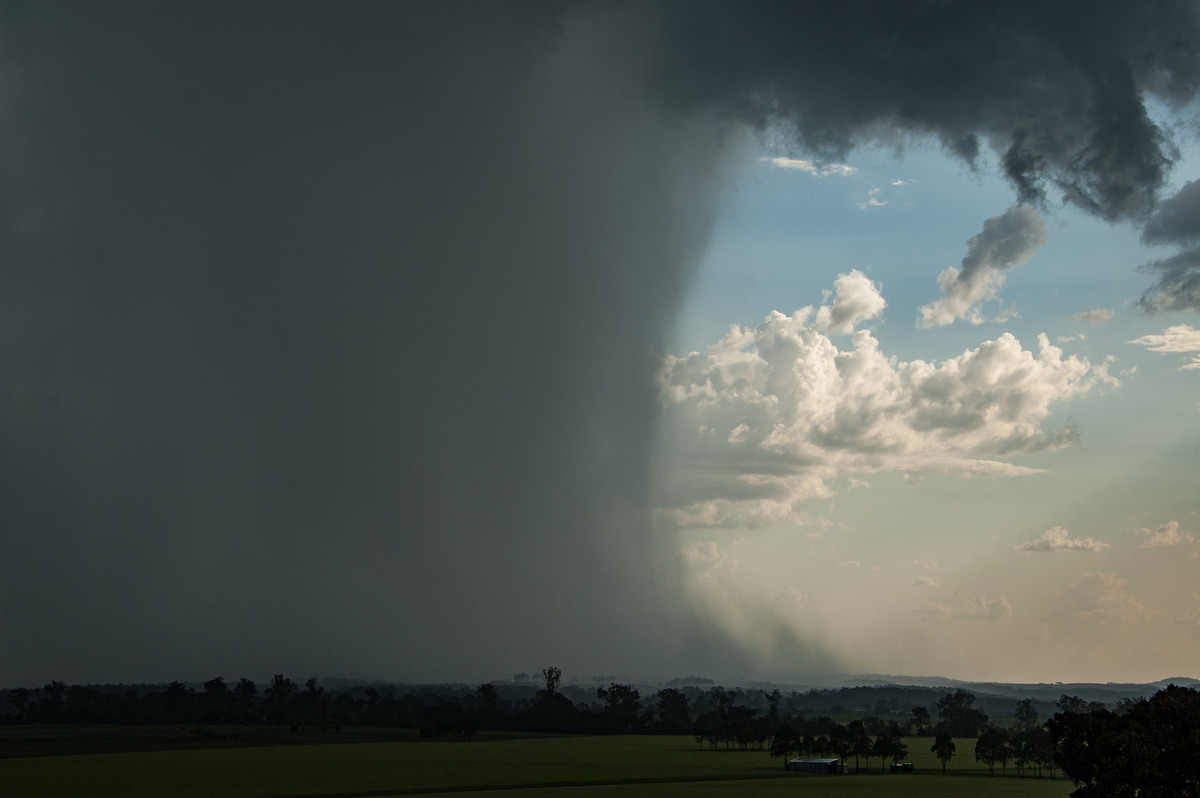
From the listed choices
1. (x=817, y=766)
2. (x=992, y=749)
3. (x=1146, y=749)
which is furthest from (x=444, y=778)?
(x=992, y=749)

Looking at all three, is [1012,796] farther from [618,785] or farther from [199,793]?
[199,793]

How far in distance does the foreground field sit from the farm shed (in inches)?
123

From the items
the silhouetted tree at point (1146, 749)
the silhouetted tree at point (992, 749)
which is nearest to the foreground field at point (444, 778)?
the silhouetted tree at point (992, 749)

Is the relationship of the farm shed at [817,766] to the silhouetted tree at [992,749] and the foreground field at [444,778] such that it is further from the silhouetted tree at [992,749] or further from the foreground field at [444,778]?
the silhouetted tree at [992,749]

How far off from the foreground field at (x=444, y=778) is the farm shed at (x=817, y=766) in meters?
3.11

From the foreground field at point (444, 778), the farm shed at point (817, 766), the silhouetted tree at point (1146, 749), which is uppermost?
the silhouetted tree at point (1146, 749)

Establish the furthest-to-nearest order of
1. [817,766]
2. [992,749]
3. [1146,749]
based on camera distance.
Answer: [992,749], [817,766], [1146,749]

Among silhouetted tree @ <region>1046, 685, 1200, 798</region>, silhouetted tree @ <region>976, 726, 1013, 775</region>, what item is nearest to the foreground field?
silhouetted tree @ <region>976, 726, 1013, 775</region>

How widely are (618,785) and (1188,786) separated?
7640 cm

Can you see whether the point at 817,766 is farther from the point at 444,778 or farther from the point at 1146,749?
the point at 1146,749

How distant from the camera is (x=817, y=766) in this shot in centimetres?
18550

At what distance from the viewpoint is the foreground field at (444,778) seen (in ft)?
417

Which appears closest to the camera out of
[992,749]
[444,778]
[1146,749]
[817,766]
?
[1146,749]

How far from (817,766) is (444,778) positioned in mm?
74146
